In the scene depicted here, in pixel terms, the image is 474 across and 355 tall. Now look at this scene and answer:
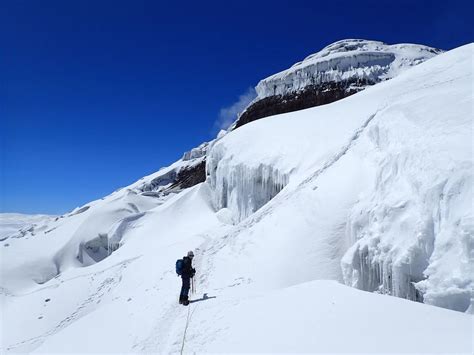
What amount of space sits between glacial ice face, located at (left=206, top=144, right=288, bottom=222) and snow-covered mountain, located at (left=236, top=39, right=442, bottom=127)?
117 feet

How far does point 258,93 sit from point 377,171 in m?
66.7

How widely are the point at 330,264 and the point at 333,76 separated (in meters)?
56.8

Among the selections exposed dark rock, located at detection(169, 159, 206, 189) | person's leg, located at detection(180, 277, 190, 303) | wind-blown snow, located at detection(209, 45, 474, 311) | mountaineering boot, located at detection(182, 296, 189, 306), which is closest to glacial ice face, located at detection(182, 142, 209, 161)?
exposed dark rock, located at detection(169, 159, 206, 189)

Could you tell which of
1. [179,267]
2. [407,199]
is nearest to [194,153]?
[179,267]

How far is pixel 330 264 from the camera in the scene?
8.05 meters

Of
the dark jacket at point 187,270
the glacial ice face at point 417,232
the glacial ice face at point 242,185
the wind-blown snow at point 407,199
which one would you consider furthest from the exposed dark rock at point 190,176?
the glacial ice face at point 417,232

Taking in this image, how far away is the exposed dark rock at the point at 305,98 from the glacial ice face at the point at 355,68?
564mm

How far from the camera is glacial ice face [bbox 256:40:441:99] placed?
55906 millimetres

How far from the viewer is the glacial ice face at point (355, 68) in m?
55.9

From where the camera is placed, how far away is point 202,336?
18.7 ft

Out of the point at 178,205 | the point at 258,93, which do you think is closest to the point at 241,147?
the point at 178,205

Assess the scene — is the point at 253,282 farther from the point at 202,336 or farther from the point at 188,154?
the point at 188,154

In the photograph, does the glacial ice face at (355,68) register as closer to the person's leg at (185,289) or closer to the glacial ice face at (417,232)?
the glacial ice face at (417,232)

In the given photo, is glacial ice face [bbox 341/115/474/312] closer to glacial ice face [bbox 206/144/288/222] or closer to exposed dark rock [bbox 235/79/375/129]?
glacial ice face [bbox 206/144/288/222]
